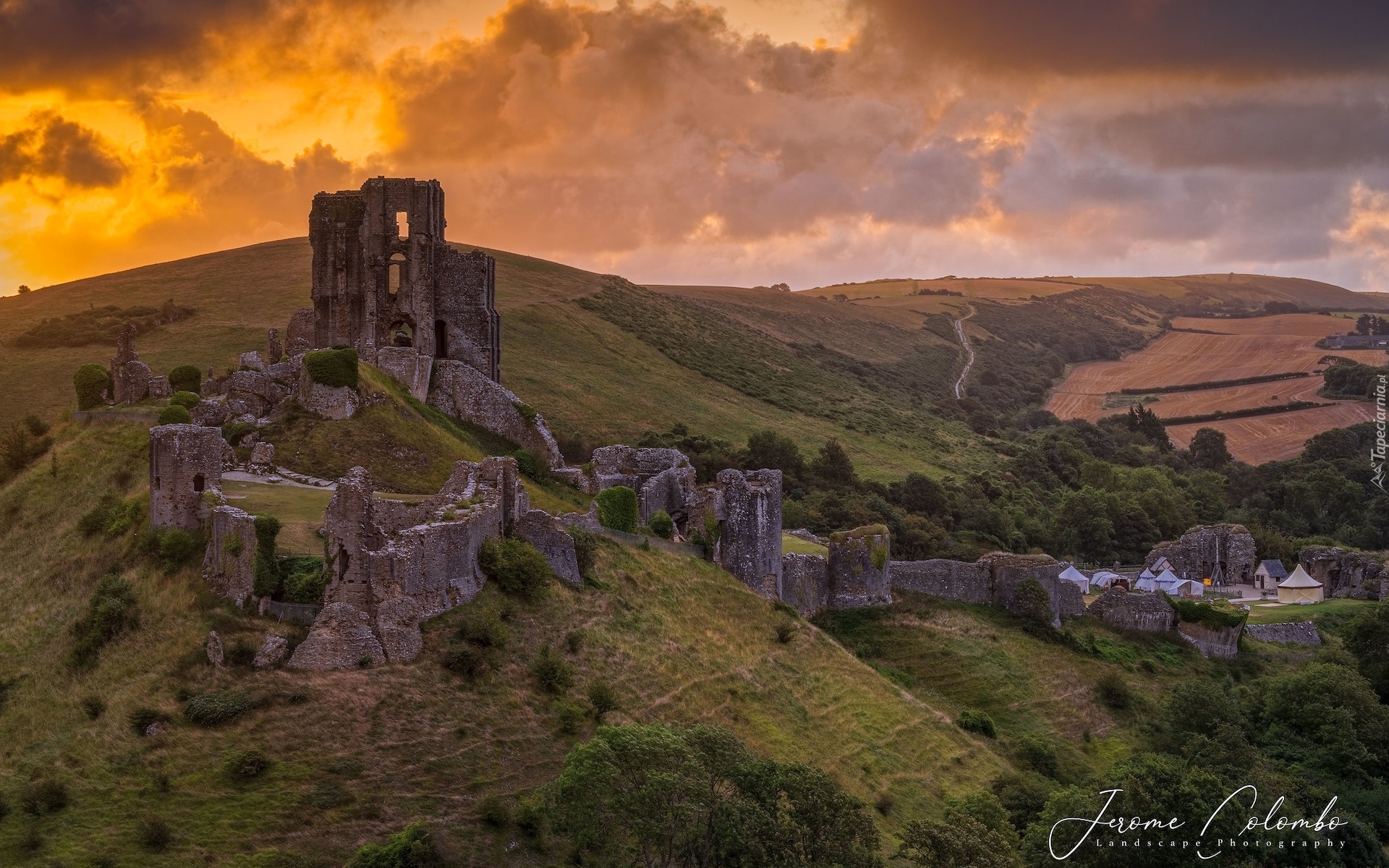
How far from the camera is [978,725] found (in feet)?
145

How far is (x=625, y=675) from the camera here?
34094mm

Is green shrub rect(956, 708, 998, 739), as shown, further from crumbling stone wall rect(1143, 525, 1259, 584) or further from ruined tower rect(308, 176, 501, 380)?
crumbling stone wall rect(1143, 525, 1259, 584)

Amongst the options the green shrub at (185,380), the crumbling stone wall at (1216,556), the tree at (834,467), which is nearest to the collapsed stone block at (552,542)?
the green shrub at (185,380)

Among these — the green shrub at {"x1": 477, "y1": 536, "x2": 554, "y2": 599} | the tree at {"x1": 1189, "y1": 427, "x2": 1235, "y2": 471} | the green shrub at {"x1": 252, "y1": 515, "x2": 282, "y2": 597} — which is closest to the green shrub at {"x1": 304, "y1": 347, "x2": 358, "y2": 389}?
the green shrub at {"x1": 477, "y1": 536, "x2": 554, "y2": 599}

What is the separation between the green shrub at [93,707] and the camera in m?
28.2

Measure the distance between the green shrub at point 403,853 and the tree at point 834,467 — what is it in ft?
212

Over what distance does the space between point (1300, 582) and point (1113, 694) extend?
93.0 ft

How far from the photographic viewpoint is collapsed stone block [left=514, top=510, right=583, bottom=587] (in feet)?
117

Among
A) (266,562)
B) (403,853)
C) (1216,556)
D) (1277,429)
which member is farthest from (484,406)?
(1277,429)

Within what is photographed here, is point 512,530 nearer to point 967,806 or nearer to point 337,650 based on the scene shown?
point 337,650

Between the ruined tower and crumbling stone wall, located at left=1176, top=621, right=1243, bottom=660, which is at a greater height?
the ruined tower

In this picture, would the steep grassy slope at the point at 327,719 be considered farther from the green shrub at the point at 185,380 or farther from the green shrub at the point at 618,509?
the green shrub at the point at 185,380

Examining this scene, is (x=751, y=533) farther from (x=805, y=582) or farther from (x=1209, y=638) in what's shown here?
(x=1209, y=638)

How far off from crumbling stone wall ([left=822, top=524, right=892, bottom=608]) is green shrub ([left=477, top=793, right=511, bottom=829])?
81.4ft
